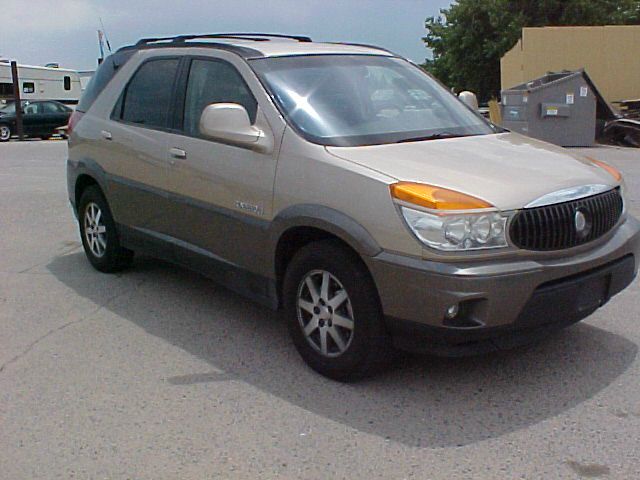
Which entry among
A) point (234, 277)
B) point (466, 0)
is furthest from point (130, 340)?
point (466, 0)

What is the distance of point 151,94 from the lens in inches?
221

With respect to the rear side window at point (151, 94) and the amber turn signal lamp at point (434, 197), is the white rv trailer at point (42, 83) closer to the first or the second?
the rear side window at point (151, 94)

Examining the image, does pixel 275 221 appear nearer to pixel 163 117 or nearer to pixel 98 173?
pixel 163 117

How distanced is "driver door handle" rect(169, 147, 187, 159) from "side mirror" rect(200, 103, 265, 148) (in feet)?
2.14

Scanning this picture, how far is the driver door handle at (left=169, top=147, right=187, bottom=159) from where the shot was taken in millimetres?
5071

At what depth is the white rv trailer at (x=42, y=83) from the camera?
28.5m

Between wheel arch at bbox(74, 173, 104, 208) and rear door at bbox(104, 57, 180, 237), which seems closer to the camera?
rear door at bbox(104, 57, 180, 237)

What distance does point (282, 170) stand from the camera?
14.1ft

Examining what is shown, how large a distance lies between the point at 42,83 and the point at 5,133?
20.0 ft

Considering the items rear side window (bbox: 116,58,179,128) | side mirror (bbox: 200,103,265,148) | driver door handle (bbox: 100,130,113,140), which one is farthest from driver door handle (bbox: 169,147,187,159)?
driver door handle (bbox: 100,130,113,140)

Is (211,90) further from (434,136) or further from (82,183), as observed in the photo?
(82,183)

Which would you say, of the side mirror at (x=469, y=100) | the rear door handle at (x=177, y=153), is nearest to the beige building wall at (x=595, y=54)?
A: the side mirror at (x=469, y=100)

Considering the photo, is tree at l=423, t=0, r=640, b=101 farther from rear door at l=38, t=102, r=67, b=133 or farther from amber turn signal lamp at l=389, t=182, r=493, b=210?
amber turn signal lamp at l=389, t=182, r=493, b=210

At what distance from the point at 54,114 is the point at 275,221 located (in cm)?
2375
